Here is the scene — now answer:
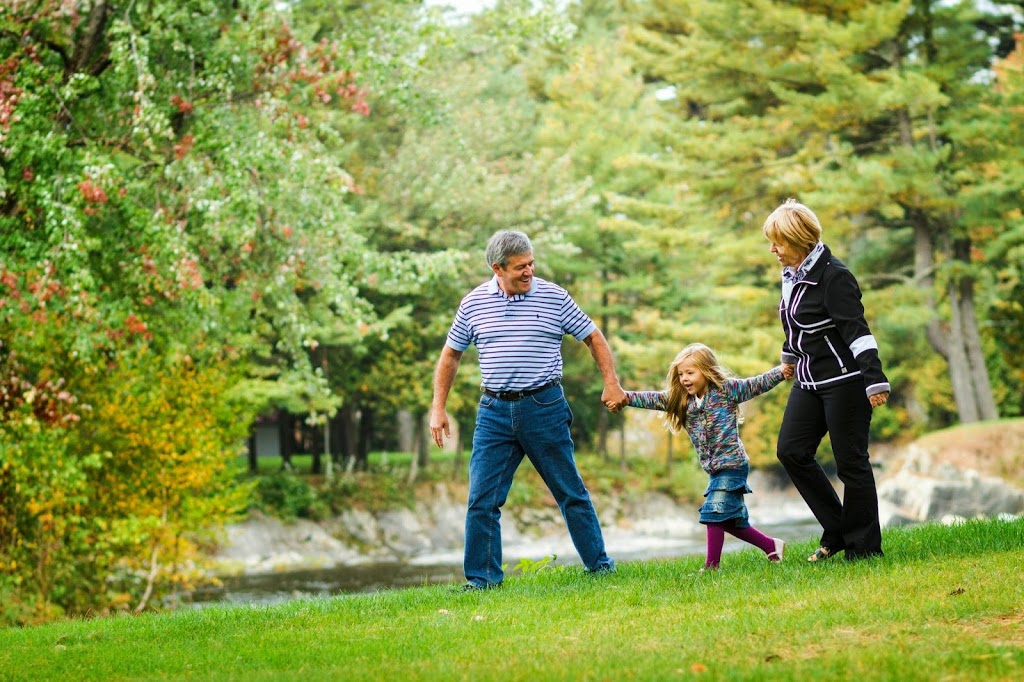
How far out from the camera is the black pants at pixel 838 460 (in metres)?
6.75

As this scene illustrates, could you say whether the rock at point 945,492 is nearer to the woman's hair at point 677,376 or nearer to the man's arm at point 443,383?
the woman's hair at point 677,376

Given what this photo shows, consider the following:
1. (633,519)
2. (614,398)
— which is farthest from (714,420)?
(633,519)

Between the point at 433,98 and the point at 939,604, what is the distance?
1081cm

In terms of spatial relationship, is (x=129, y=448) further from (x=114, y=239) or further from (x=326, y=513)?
(x=326, y=513)

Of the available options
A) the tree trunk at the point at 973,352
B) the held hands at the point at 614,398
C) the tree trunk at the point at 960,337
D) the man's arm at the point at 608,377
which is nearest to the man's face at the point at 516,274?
the man's arm at the point at 608,377

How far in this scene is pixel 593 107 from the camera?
35125 mm

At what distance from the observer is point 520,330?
7207 mm

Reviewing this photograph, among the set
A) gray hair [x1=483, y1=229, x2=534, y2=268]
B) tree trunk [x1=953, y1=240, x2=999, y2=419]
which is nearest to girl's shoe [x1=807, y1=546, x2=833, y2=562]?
gray hair [x1=483, y1=229, x2=534, y2=268]

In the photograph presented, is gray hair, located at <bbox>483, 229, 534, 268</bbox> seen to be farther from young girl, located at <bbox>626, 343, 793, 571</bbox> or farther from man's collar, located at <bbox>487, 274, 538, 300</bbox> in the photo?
young girl, located at <bbox>626, 343, 793, 571</bbox>

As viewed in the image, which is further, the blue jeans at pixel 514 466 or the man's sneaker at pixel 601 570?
the man's sneaker at pixel 601 570

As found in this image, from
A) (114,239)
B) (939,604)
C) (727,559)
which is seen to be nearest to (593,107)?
(114,239)

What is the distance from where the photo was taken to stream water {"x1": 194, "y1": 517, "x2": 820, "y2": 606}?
827 inches

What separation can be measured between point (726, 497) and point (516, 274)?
6.22 ft

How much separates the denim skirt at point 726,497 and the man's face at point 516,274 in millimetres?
1682
